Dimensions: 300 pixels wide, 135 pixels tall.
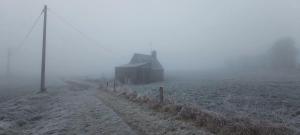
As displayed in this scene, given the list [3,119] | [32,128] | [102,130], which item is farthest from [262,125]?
[3,119]

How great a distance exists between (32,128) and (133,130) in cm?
562

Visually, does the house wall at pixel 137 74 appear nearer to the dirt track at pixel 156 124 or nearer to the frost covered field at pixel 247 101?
the frost covered field at pixel 247 101

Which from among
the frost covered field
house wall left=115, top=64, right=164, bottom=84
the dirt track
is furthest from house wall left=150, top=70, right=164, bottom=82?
the dirt track

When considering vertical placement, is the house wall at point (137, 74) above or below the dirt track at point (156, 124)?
above

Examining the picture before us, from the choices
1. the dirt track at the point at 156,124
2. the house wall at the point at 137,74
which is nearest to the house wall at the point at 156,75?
the house wall at the point at 137,74

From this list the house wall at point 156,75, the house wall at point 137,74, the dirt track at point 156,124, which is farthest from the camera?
the house wall at point 156,75

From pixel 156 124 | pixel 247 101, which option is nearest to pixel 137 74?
pixel 247 101

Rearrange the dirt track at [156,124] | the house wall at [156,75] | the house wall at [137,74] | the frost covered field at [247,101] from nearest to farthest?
1. the dirt track at [156,124]
2. the frost covered field at [247,101]
3. the house wall at [137,74]
4. the house wall at [156,75]

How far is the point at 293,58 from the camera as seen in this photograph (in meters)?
101

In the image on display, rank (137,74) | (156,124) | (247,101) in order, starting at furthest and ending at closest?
(137,74) → (247,101) → (156,124)

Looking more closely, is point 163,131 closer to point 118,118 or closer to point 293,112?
point 118,118

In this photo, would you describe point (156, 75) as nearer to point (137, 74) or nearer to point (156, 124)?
point (137, 74)

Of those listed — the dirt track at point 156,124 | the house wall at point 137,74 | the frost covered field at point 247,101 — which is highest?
the house wall at point 137,74

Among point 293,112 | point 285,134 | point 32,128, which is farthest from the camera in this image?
point 293,112
